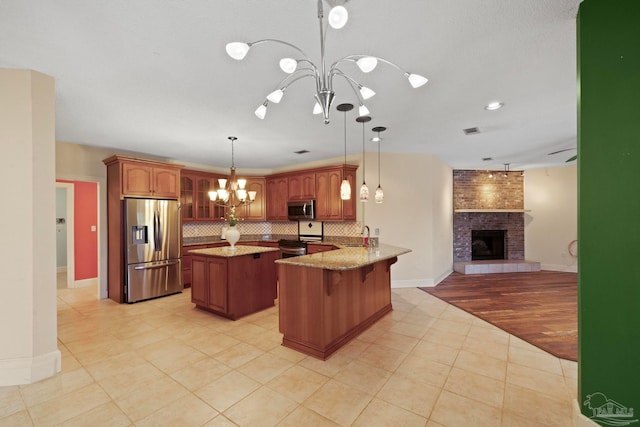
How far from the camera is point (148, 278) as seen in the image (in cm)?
461

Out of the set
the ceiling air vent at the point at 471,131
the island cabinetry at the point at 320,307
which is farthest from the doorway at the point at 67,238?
the ceiling air vent at the point at 471,131

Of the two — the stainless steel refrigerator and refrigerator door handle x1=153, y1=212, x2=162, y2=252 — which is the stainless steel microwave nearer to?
the stainless steel refrigerator

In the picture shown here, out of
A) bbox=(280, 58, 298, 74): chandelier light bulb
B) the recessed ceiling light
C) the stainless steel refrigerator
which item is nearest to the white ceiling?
the recessed ceiling light

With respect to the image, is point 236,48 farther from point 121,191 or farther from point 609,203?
point 121,191

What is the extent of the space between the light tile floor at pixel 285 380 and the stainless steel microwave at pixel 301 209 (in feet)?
8.61

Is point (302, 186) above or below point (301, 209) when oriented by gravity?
above

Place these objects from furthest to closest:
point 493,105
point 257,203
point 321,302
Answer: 1. point 257,203
2. point 493,105
3. point 321,302

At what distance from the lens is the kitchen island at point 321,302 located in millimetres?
2697

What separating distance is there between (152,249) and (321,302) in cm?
347

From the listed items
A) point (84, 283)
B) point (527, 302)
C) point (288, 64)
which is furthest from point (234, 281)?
point (527, 302)

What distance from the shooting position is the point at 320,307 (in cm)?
271

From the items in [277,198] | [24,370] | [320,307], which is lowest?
[24,370]

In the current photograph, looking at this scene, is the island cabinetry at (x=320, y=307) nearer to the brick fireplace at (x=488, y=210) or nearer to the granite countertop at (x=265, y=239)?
the granite countertop at (x=265, y=239)

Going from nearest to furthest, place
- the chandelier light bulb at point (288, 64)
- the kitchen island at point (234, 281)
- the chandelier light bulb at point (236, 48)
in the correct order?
the chandelier light bulb at point (236, 48), the chandelier light bulb at point (288, 64), the kitchen island at point (234, 281)
